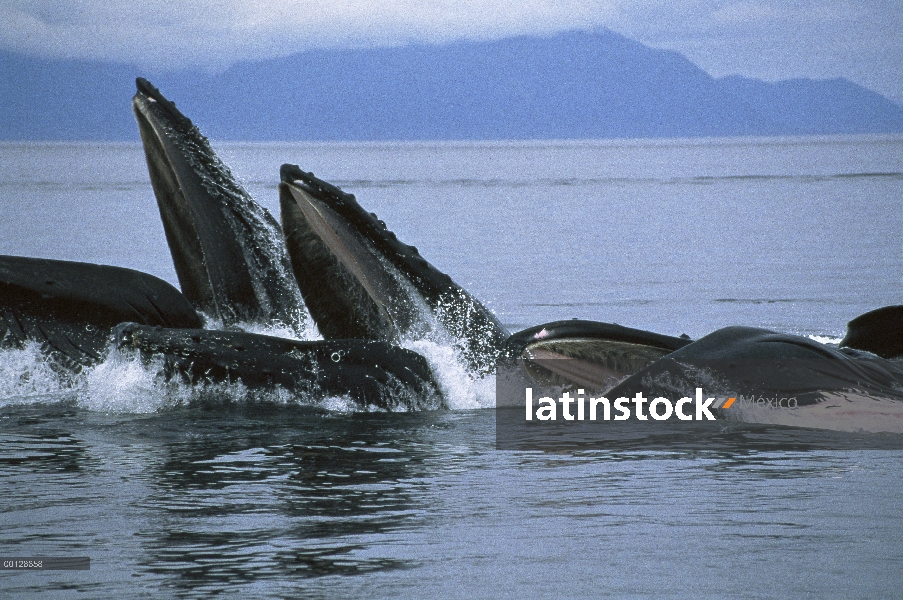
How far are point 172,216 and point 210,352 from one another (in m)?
1.22

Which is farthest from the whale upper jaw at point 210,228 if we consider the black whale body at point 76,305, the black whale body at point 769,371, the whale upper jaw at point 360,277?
the black whale body at point 769,371

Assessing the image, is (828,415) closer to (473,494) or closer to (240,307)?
(473,494)

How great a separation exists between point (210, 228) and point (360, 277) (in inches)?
45.3

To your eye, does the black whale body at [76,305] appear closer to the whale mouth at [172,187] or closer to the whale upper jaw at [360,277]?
the whale mouth at [172,187]

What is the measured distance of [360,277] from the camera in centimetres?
876

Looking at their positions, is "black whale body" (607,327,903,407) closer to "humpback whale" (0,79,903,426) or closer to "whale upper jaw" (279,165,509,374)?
"humpback whale" (0,79,903,426)

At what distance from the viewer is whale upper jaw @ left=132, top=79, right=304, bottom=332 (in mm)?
9227

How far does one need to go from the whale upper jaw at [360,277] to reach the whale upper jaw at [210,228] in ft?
2.05

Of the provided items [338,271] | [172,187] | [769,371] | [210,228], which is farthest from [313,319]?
[769,371]

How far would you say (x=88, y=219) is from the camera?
3419 centimetres

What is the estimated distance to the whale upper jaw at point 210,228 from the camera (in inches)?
363

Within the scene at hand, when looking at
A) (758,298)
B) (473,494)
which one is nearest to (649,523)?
(473,494)

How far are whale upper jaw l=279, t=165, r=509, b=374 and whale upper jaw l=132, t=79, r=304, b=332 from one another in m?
0.63

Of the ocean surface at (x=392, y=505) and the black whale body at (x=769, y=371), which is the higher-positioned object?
the black whale body at (x=769, y=371)
